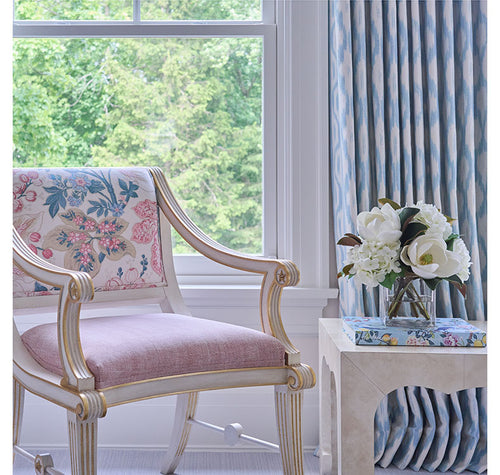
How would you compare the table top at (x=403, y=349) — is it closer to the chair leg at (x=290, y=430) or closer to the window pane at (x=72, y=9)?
the chair leg at (x=290, y=430)

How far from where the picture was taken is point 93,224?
2.08 m

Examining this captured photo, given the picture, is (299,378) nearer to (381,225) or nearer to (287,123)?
(381,225)

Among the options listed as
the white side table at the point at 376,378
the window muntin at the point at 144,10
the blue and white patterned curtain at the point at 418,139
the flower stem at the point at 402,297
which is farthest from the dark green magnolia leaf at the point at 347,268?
the window muntin at the point at 144,10

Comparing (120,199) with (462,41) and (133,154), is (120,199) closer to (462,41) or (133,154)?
(133,154)

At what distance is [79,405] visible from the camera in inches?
58.4

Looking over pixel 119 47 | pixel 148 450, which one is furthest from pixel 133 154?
pixel 148 450

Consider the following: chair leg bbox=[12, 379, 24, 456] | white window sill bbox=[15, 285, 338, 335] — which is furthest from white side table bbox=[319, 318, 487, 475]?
chair leg bbox=[12, 379, 24, 456]

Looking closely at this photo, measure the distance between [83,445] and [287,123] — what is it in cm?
154

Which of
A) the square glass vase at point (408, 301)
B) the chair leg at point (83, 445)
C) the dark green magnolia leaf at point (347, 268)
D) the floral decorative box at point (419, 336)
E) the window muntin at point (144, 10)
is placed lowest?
the chair leg at point (83, 445)

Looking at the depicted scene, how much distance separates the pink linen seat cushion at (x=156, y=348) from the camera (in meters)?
1.57

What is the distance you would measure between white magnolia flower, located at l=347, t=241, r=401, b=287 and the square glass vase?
8 centimetres

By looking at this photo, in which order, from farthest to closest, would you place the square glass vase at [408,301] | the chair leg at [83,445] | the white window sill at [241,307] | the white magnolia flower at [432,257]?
the white window sill at [241,307], the square glass vase at [408,301], the white magnolia flower at [432,257], the chair leg at [83,445]

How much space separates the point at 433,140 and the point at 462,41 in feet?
1.28

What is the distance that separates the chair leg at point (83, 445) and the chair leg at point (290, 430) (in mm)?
549
